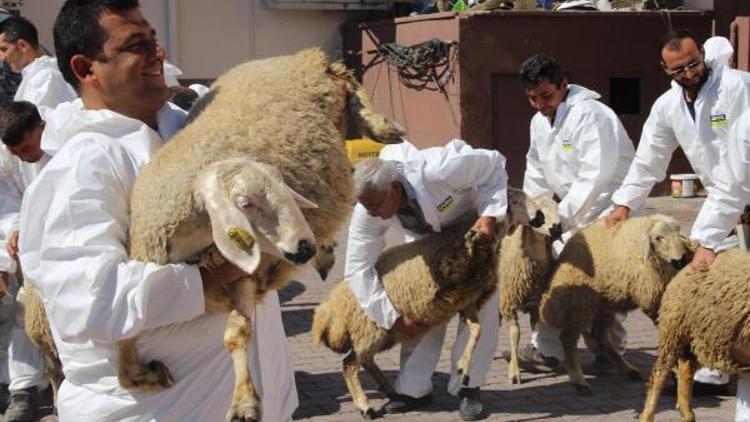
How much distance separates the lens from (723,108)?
6.39 meters

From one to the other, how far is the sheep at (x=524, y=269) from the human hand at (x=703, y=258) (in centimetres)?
145

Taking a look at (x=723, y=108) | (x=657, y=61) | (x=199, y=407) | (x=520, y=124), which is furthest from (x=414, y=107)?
A: (x=199, y=407)

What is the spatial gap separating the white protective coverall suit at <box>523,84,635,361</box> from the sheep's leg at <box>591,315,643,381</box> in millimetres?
200

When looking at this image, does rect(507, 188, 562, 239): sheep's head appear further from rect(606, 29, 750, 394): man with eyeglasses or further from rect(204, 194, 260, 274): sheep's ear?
rect(204, 194, 260, 274): sheep's ear

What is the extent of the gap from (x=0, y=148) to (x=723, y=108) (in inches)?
175

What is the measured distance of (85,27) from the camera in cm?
273

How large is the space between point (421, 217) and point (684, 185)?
934cm

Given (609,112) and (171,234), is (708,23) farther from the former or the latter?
(171,234)

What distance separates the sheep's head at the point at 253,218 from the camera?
7.95 feet

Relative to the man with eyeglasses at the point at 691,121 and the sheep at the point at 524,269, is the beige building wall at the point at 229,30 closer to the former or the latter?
the sheep at the point at 524,269

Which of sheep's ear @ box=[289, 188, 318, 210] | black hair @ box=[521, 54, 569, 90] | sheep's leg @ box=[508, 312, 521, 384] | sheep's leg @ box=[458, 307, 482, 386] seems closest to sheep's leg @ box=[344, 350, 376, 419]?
sheep's leg @ box=[458, 307, 482, 386]

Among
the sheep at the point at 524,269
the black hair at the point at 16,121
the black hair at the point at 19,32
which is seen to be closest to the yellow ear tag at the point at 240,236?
the black hair at the point at 16,121

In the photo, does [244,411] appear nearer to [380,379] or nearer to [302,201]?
[302,201]

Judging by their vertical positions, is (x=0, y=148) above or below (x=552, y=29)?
below
